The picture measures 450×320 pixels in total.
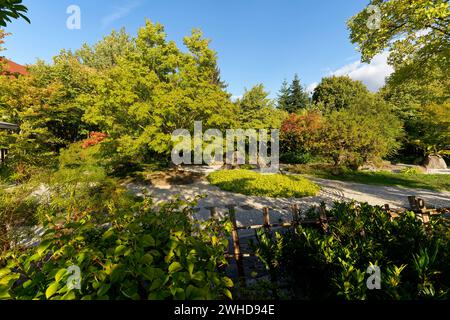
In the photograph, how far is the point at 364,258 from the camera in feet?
8.19

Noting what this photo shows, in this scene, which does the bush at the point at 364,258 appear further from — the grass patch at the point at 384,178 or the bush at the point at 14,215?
the grass patch at the point at 384,178

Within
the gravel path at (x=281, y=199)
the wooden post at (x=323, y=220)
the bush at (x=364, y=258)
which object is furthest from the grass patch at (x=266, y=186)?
the wooden post at (x=323, y=220)

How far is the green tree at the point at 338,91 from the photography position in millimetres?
28980

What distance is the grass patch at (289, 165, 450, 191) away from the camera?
427 inches

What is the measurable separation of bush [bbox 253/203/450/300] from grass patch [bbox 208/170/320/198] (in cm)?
475

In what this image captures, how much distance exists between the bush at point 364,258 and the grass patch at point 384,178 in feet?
30.9

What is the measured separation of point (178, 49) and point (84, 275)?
459 inches

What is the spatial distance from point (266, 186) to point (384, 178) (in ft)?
26.9

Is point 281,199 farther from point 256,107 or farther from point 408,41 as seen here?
point 256,107

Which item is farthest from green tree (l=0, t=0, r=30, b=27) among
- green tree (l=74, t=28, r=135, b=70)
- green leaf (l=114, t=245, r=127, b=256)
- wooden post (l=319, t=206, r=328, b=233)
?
green tree (l=74, t=28, r=135, b=70)

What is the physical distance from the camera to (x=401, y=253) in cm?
262

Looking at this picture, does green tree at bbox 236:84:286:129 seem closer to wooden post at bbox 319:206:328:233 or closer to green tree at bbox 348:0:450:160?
green tree at bbox 348:0:450:160

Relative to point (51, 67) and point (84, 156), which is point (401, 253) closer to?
point (84, 156)

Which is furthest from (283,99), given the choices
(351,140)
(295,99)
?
(351,140)
